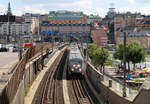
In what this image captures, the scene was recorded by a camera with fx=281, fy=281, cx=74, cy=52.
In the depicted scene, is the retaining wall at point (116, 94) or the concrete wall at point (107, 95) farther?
the concrete wall at point (107, 95)

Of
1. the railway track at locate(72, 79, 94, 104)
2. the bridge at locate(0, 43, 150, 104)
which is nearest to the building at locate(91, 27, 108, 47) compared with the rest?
the bridge at locate(0, 43, 150, 104)

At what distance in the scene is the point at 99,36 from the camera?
5748 inches

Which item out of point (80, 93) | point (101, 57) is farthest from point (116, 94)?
point (101, 57)

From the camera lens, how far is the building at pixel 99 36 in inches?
5648

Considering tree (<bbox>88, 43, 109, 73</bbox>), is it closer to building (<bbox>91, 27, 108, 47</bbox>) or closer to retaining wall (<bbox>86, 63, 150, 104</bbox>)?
retaining wall (<bbox>86, 63, 150, 104</bbox>)

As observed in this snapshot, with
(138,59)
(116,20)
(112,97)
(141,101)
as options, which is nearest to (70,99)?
(112,97)

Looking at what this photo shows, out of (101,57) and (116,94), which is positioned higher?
(116,94)

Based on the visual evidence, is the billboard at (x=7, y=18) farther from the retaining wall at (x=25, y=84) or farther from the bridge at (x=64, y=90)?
the bridge at (x=64, y=90)

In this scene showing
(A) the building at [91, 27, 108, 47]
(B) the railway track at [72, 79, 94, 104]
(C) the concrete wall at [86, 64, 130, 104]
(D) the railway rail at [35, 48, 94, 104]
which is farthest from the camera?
(A) the building at [91, 27, 108, 47]

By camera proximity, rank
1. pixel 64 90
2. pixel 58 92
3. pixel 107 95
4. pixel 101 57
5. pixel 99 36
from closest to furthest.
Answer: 1. pixel 107 95
2. pixel 58 92
3. pixel 64 90
4. pixel 101 57
5. pixel 99 36

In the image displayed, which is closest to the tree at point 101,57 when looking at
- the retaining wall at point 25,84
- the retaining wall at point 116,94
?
the retaining wall at point 25,84

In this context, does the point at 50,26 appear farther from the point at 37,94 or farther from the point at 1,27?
the point at 37,94

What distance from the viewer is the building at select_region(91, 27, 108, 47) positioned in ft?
471

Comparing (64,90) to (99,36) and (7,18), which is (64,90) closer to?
(7,18)
